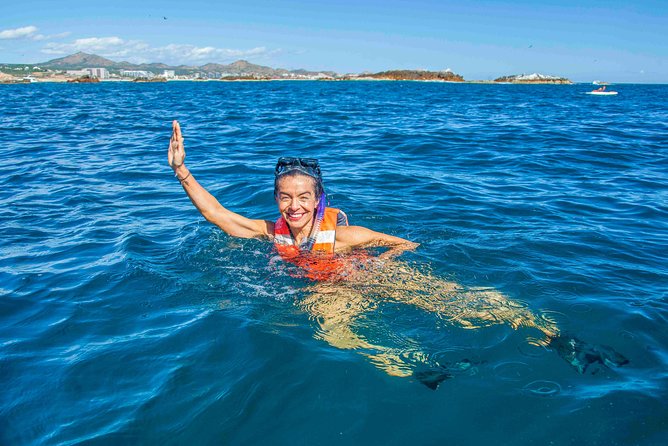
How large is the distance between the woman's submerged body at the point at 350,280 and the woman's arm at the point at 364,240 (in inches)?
0.5

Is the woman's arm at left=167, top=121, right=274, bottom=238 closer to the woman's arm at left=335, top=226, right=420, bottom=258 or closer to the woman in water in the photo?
the woman in water

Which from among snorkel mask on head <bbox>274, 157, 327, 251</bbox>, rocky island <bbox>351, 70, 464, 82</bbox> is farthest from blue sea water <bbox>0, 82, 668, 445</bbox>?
rocky island <bbox>351, 70, 464, 82</bbox>

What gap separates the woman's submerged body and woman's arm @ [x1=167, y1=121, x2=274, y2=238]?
11 millimetres

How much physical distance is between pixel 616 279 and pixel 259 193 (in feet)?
22.2

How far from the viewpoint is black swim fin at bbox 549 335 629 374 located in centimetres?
388

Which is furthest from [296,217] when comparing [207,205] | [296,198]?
[207,205]

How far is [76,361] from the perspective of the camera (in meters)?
4.01

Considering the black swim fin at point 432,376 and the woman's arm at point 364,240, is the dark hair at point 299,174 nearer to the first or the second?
the woman's arm at point 364,240

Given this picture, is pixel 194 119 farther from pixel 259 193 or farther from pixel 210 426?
pixel 210 426

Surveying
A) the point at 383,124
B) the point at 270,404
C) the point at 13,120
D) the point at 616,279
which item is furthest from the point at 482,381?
the point at 13,120

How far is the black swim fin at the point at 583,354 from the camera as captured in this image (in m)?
3.88

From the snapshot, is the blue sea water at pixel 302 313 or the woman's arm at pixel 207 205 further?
the woman's arm at pixel 207 205

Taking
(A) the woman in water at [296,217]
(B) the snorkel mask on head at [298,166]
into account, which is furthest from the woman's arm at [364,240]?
(B) the snorkel mask on head at [298,166]

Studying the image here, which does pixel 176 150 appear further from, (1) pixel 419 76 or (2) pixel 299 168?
(1) pixel 419 76
